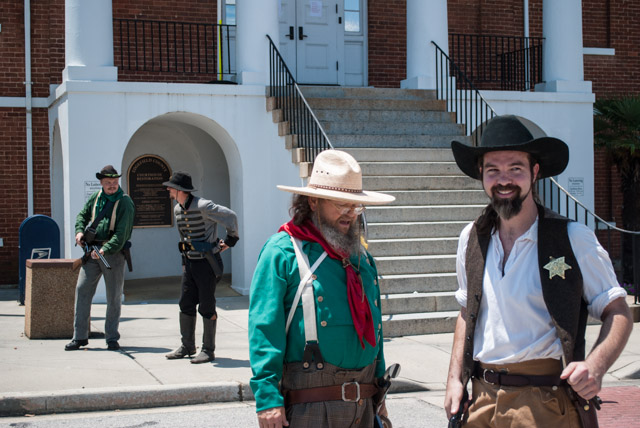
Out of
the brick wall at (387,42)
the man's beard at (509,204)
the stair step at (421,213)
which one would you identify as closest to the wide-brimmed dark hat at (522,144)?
the man's beard at (509,204)

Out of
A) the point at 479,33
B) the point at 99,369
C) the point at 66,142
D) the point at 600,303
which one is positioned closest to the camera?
the point at 600,303

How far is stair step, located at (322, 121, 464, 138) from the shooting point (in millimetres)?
13016

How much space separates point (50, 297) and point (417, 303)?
4.33 metres

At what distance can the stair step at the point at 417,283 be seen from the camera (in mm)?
10297

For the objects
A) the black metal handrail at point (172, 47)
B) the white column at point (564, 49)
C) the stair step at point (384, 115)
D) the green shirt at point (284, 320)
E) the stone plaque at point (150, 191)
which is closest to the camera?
the green shirt at point (284, 320)

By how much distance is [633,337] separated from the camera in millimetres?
9945

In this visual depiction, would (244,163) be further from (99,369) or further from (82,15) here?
(99,369)

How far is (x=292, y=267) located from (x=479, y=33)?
1496 centimetres

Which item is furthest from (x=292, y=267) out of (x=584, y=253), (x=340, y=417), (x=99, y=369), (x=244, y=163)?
(x=244, y=163)

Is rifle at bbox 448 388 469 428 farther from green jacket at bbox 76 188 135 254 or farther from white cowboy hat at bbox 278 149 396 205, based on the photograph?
green jacket at bbox 76 188 135 254

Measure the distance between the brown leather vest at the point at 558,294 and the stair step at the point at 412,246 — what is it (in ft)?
24.4

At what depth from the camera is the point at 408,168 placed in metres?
12.3

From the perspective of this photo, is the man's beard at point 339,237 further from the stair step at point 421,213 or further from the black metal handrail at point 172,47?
the black metal handrail at point 172,47

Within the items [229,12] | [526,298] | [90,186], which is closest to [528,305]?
[526,298]
